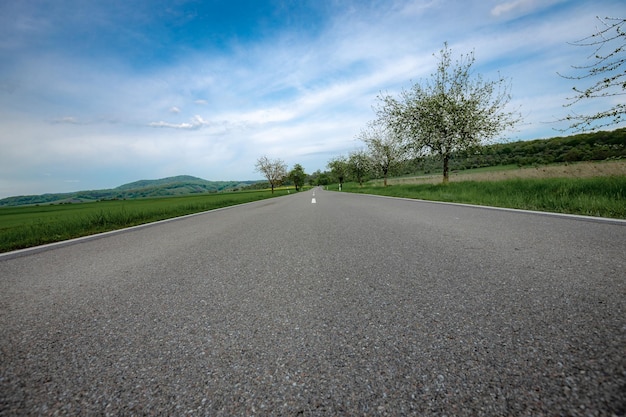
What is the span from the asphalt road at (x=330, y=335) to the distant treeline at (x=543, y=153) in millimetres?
5877

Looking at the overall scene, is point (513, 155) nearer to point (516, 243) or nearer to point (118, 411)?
point (516, 243)

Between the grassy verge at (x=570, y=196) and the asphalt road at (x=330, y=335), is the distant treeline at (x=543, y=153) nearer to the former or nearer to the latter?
the grassy verge at (x=570, y=196)

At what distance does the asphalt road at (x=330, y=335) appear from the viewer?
4.12 ft

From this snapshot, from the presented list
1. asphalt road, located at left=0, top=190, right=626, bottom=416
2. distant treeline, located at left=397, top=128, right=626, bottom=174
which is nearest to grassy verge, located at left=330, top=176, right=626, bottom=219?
distant treeline, located at left=397, top=128, right=626, bottom=174

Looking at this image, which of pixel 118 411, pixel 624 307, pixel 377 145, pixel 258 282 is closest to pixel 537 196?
pixel 624 307

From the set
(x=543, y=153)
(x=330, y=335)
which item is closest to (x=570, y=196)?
(x=330, y=335)

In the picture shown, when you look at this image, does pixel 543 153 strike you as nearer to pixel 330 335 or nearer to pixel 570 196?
pixel 570 196

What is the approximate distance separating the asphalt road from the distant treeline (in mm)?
5877

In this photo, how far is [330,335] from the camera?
1.82 metres

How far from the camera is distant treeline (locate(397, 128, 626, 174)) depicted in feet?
24.8

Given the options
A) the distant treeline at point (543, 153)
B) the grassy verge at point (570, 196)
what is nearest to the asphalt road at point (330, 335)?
the grassy verge at point (570, 196)

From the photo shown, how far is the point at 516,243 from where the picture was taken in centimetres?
398

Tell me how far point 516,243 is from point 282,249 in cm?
379

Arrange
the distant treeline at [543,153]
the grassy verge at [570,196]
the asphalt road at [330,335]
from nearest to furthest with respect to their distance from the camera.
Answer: the asphalt road at [330,335] → the grassy verge at [570,196] → the distant treeline at [543,153]
